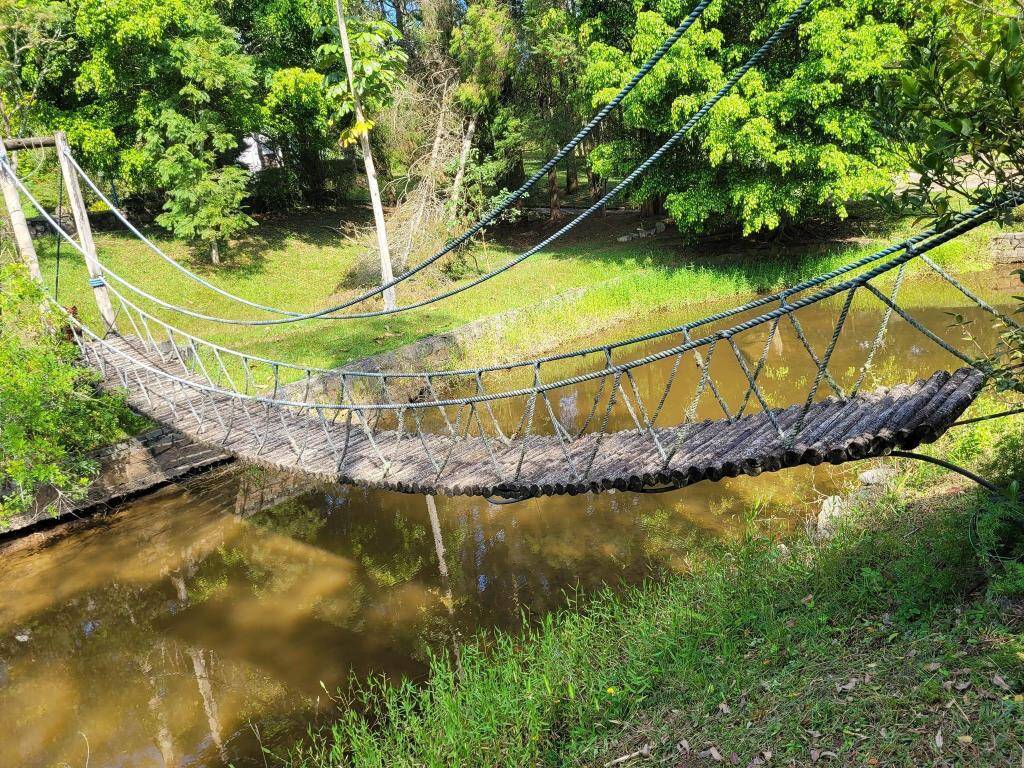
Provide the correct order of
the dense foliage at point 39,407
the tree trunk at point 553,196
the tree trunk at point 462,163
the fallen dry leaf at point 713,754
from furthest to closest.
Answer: the tree trunk at point 553,196, the tree trunk at point 462,163, the dense foliage at point 39,407, the fallen dry leaf at point 713,754

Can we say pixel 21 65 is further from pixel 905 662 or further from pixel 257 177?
pixel 905 662

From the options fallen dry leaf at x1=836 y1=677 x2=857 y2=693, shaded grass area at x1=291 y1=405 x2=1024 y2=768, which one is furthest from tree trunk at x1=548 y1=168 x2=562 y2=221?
fallen dry leaf at x1=836 y1=677 x2=857 y2=693

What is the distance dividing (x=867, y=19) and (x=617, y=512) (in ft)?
30.6

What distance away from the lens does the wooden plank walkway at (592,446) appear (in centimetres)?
335

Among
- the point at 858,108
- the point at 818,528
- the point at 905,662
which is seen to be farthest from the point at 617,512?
the point at 858,108

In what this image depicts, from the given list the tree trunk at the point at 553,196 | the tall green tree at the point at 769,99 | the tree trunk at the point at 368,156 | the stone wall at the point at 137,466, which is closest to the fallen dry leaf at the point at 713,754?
the stone wall at the point at 137,466

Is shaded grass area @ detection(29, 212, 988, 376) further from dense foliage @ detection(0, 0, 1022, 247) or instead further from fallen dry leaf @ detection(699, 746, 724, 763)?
fallen dry leaf @ detection(699, 746, 724, 763)

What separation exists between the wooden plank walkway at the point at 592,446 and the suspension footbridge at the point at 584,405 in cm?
1

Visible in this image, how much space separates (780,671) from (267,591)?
4.51 metres

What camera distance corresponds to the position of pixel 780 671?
3297 millimetres

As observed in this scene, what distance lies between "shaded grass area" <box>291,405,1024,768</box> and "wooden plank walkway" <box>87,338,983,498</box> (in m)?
0.68

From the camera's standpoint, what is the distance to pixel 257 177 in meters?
18.2

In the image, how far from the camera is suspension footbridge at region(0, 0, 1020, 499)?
10.9ft

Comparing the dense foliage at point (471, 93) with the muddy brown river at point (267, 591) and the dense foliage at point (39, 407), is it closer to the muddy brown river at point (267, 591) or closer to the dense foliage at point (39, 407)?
the muddy brown river at point (267, 591)
